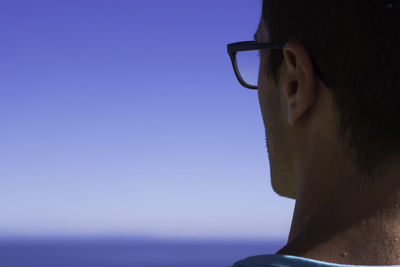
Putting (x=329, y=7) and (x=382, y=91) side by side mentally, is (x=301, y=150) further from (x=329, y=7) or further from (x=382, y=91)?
(x=329, y=7)

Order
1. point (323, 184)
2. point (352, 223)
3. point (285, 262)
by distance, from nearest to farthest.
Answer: point (285, 262), point (352, 223), point (323, 184)

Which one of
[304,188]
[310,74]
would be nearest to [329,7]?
[310,74]

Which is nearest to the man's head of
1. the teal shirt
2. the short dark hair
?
the short dark hair

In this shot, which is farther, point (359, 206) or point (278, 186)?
point (278, 186)

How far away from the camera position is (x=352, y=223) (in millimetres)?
1851

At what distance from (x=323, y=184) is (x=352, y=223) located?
198 millimetres

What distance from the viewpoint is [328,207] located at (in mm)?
1942

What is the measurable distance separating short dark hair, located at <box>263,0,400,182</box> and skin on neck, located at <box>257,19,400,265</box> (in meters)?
0.05

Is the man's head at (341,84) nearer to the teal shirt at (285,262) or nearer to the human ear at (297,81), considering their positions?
the human ear at (297,81)

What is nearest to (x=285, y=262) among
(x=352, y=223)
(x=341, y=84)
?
(x=352, y=223)

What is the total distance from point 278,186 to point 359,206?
553 mm

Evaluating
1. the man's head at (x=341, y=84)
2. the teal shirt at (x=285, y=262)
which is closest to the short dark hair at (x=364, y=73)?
the man's head at (x=341, y=84)

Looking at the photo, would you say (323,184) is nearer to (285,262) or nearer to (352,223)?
(352,223)

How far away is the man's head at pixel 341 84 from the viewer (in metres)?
1.88
